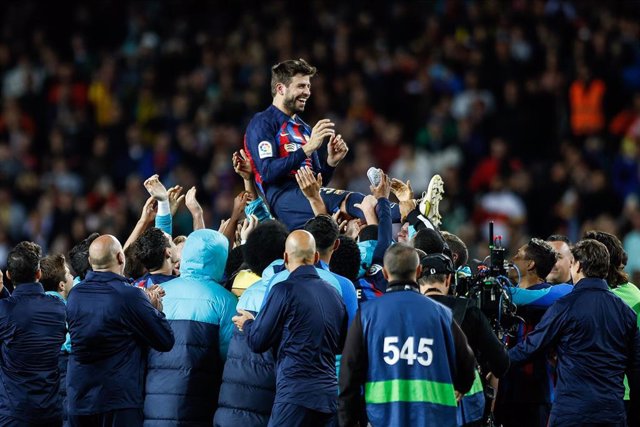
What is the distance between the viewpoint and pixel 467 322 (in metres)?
7.17

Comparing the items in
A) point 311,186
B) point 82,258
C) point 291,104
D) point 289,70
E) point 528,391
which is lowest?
point 528,391

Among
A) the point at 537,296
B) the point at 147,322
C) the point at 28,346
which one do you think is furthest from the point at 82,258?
the point at 537,296

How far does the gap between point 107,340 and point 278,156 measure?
2243 millimetres

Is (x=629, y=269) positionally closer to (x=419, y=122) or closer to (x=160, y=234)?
(x=419, y=122)

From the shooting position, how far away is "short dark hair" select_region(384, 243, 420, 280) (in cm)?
657

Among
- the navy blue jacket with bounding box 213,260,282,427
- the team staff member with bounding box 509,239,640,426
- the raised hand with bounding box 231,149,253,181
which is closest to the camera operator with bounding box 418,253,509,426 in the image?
the team staff member with bounding box 509,239,640,426

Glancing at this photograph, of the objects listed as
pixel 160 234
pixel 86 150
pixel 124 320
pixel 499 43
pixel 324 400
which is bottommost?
pixel 324 400

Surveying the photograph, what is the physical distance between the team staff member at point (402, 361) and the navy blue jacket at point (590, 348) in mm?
1309

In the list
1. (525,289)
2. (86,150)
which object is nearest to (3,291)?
(525,289)

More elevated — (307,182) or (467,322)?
(307,182)

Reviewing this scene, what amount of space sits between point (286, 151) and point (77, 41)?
38.8ft

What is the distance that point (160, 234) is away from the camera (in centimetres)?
811

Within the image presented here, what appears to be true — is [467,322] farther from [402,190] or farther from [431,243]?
[402,190]

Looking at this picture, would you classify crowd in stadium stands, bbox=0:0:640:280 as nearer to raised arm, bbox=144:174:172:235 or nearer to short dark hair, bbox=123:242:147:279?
raised arm, bbox=144:174:172:235
